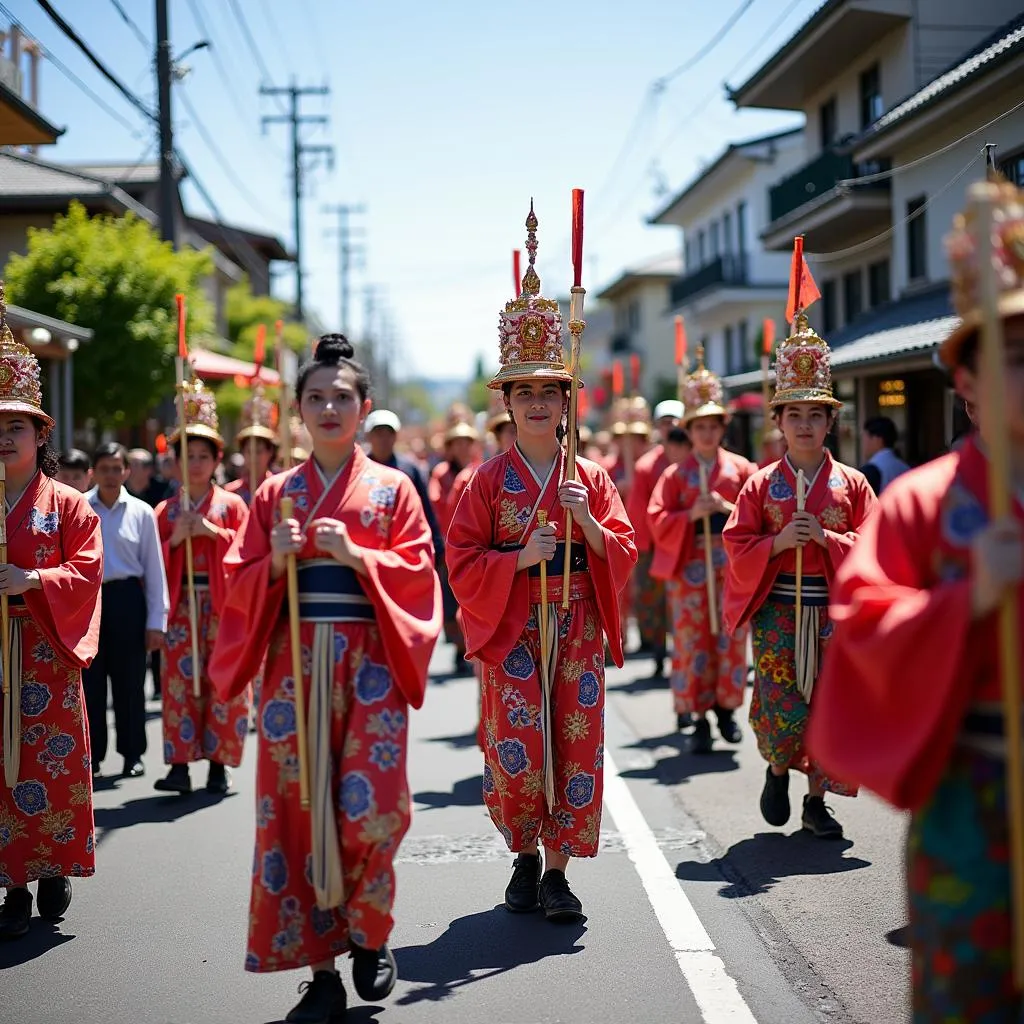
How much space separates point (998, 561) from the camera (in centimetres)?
283

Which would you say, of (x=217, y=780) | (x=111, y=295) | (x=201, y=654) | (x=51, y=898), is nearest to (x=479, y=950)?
(x=51, y=898)

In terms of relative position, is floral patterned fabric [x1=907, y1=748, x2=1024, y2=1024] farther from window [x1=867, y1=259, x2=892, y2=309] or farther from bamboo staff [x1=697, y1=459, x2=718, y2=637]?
window [x1=867, y1=259, x2=892, y2=309]

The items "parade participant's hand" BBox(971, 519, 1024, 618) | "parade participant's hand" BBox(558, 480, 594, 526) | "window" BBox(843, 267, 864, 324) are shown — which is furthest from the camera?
"window" BBox(843, 267, 864, 324)

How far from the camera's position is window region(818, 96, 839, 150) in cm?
2323

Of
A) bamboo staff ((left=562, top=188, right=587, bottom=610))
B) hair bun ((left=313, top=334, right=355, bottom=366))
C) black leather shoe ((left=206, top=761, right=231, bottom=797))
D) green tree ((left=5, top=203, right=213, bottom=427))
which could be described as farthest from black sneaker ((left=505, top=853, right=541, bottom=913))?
green tree ((left=5, top=203, right=213, bottom=427))

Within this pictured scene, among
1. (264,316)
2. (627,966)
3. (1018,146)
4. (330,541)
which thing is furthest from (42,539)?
(264,316)

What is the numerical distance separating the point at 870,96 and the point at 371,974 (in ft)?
66.4

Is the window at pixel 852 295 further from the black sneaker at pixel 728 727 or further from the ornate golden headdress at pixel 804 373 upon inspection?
the ornate golden headdress at pixel 804 373

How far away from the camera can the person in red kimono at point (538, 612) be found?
18.2ft

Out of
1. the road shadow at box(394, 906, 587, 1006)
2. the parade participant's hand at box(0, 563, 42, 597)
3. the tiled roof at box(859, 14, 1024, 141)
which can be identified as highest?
the tiled roof at box(859, 14, 1024, 141)

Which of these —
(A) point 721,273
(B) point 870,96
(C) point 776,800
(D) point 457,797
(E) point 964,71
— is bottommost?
(D) point 457,797

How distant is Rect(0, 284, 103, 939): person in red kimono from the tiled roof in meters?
9.72

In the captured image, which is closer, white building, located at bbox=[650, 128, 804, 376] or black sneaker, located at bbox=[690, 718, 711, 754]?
black sneaker, located at bbox=[690, 718, 711, 754]

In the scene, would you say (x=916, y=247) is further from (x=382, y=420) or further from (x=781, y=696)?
(x=781, y=696)
